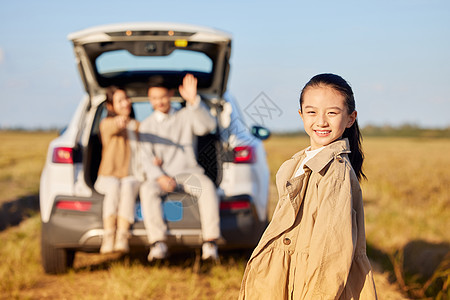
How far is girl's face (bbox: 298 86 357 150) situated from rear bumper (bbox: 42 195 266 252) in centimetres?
237

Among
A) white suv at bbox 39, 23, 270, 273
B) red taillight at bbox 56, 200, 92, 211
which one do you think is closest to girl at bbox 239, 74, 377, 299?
white suv at bbox 39, 23, 270, 273

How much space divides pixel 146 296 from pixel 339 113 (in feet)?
8.27

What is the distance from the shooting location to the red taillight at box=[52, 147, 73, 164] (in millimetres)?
4156

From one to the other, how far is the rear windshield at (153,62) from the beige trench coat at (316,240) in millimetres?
2926

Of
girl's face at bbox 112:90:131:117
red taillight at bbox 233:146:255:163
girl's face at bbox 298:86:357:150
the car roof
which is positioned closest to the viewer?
girl's face at bbox 298:86:357:150

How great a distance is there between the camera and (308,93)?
1.85 m

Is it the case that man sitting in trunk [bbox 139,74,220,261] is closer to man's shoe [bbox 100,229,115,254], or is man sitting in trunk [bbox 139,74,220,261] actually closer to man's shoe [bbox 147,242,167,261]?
man's shoe [bbox 147,242,167,261]

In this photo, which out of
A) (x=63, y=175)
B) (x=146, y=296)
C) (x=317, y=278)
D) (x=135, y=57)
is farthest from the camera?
(x=135, y=57)

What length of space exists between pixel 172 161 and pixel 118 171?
0.51 metres

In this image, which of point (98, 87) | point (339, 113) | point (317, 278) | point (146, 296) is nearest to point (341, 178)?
point (339, 113)

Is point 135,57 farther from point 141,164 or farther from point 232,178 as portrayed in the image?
point 232,178

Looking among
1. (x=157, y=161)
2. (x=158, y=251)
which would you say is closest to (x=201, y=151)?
(x=157, y=161)

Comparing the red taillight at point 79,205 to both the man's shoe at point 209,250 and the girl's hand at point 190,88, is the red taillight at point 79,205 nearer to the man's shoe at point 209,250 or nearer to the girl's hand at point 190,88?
the man's shoe at point 209,250

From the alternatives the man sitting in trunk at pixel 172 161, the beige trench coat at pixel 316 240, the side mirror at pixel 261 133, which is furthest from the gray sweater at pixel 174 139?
the beige trench coat at pixel 316 240
